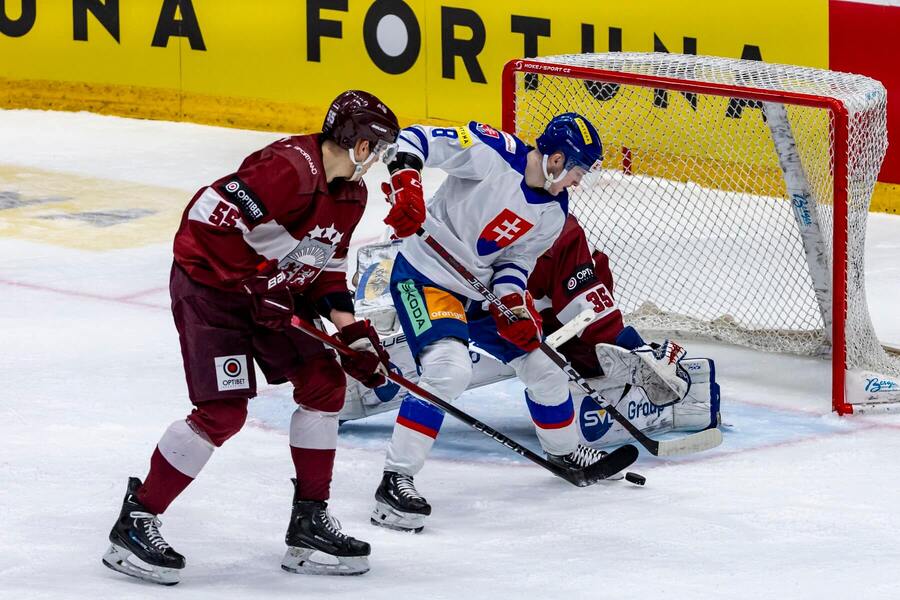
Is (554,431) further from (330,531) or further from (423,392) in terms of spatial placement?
(330,531)

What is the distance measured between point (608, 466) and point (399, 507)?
26.0 inches

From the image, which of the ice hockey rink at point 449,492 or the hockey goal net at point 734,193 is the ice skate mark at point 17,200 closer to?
the ice hockey rink at point 449,492

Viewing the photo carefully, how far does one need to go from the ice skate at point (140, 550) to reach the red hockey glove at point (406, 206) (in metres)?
0.94

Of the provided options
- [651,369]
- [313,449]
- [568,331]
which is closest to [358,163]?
[313,449]

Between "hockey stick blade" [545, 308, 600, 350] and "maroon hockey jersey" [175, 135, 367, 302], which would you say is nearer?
"maroon hockey jersey" [175, 135, 367, 302]

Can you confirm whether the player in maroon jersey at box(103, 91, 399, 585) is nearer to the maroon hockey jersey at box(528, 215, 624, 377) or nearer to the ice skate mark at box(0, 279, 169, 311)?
the maroon hockey jersey at box(528, 215, 624, 377)

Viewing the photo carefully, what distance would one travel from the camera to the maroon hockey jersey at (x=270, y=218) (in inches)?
140

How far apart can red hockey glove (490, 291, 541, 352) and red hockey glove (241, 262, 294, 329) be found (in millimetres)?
853

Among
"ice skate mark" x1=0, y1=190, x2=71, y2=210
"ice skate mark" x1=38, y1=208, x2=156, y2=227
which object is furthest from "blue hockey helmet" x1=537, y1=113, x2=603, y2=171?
"ice skate mark" x1=0, y1=190, x2=71, y2=210

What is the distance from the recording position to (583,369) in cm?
501

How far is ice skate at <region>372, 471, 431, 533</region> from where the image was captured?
13.4ft

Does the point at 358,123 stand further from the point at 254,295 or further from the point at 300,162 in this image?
the point at 254,295

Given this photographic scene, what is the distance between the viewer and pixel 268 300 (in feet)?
11.8

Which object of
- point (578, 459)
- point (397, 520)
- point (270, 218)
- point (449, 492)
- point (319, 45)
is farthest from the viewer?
point (319, 45)
